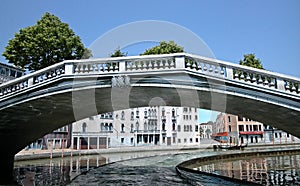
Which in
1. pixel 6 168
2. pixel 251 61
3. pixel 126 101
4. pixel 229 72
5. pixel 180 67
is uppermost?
pixel 251 61

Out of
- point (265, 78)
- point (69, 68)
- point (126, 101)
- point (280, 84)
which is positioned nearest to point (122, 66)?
point (69, 68)

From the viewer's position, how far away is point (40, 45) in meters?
22.0

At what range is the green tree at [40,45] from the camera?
21828 millimetres

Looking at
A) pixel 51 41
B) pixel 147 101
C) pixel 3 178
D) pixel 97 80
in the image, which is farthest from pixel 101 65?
pixel 51 41

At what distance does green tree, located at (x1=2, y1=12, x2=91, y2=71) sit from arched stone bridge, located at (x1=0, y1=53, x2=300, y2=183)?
35.6 feet

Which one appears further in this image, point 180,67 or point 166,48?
point 166,48

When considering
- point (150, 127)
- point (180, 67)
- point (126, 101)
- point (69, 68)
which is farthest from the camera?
point (150, 127)

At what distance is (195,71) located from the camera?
910 centimetres

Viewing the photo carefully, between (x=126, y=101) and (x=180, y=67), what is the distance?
4.02 meters

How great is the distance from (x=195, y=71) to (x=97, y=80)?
3618 mm

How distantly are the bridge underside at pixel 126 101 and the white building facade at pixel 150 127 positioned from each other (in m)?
32.3

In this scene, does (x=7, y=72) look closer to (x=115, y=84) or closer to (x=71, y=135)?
(x=115, y=84)

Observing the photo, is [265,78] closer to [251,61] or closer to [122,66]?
[122,66]

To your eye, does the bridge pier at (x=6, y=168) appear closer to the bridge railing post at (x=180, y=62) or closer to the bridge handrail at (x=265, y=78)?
the bridge railing post at (x=180, y=62)
